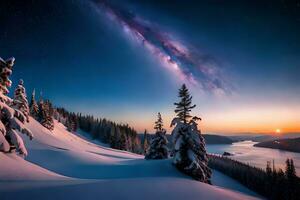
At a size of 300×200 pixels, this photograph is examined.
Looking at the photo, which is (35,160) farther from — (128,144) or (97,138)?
(97,138)

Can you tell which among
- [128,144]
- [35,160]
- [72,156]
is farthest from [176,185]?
[128,144]

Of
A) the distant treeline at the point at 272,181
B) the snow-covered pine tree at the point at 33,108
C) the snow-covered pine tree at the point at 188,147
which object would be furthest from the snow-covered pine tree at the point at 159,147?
the snow-covered pine tree at the point at 33,108

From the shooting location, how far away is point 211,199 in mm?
Answer: 14023

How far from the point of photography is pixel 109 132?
12294cm

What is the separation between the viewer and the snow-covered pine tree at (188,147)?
28.1 m

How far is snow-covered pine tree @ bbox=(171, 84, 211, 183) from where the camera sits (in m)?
28.1

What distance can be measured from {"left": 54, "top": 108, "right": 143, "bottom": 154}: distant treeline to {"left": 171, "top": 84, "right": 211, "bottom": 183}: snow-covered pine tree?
77038 mm

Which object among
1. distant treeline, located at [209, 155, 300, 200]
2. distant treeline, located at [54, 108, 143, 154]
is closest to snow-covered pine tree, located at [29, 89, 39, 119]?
distant treeline, located at [54, 108, 143, 154]

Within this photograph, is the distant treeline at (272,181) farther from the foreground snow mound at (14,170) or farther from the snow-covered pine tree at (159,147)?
the foreground snow mound at (14,170)

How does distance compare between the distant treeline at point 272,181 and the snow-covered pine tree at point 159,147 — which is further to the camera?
the distant treeline at point 272,181

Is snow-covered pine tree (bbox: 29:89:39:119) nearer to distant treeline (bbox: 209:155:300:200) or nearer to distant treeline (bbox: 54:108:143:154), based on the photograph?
distant treeline (bbox: 54:108:143:154)

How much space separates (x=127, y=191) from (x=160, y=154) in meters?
32.4

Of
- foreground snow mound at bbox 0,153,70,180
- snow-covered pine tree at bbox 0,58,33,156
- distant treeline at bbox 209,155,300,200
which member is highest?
snow-covered pine tree at bbox 0,58,33,156

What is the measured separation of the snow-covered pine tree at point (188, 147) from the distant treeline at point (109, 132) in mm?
77038
